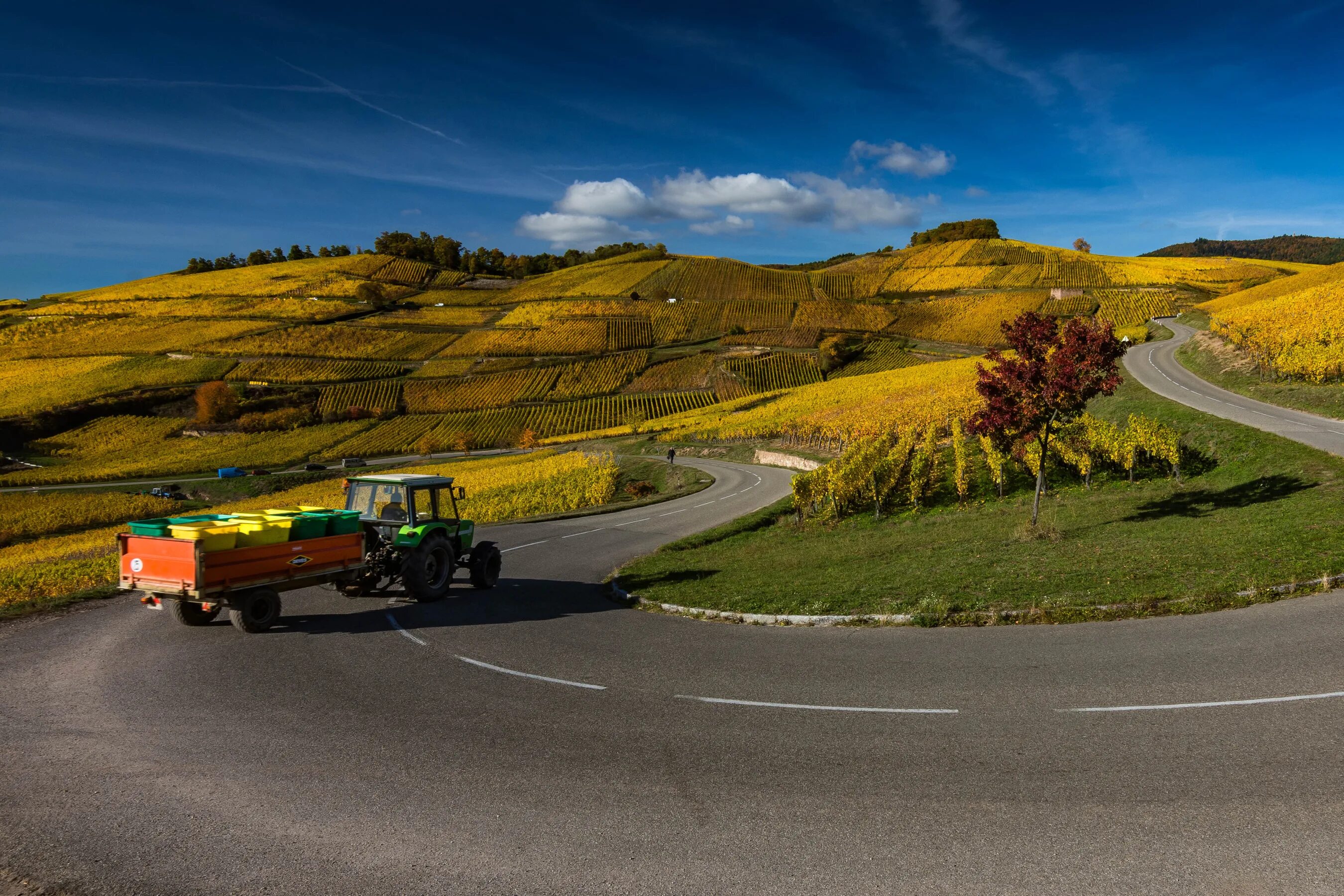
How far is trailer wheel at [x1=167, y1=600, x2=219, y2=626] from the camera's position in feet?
40.6

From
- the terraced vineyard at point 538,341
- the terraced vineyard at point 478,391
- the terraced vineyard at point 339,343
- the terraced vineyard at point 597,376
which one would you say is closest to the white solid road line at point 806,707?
the terraced vineyard at point 478,391

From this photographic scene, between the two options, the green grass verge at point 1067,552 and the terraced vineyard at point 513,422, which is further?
the terraced vineyard at point 513,422

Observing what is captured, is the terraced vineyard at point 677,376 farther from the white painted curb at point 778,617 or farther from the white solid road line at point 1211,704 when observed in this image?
the white solid road line at point 1211,704

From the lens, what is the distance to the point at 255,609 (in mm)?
11945

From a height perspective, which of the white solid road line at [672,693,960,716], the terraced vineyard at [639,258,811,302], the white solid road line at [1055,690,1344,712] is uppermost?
the terraced vineyard at [639,258,811,302]

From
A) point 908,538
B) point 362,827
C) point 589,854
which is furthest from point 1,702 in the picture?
point 908,538

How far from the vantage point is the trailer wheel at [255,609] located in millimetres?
11680

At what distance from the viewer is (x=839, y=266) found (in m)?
167

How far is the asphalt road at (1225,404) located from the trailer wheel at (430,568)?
23586mm

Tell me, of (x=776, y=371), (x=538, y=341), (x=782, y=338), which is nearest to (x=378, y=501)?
(x=776, y=371)

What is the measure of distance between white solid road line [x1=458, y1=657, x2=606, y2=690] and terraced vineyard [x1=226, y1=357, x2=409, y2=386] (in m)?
95.4

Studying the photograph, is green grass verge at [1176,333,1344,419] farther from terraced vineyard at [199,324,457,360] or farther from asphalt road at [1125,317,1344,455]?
terraced vineyard at [199,324,457,360]

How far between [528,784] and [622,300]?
131 meters

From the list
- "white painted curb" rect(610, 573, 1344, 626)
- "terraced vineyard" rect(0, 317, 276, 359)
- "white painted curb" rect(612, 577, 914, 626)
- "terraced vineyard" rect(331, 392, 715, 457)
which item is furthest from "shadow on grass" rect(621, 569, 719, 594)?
"terraced vineyard" rect(0, 317, 276, 359)
